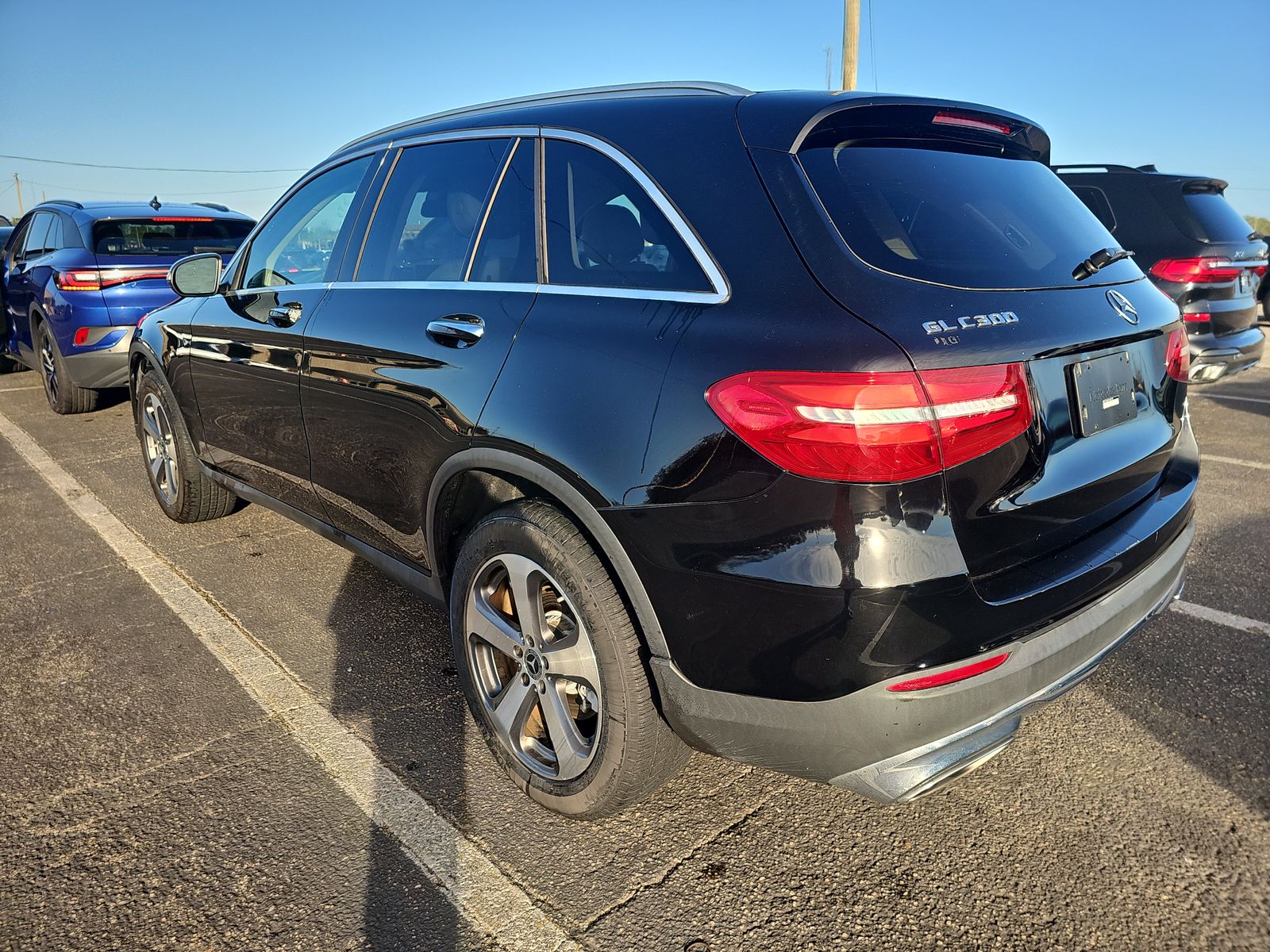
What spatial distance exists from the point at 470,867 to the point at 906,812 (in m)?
1.12

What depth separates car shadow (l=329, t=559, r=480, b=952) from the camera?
2.01 m

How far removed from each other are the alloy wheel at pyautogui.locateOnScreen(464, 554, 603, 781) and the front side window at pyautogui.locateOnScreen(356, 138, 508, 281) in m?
0.94

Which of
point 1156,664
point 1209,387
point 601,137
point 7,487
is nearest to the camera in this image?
point 601,137

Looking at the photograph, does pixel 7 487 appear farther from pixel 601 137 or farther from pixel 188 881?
pixel 601 137

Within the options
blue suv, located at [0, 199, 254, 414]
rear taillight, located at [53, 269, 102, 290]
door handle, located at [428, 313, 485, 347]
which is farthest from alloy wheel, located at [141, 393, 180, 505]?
door handle, located at [428, 313, 485, 347]

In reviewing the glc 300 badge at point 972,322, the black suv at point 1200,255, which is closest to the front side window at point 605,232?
the glc 300 badge at point 972,322

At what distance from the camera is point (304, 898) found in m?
2.07

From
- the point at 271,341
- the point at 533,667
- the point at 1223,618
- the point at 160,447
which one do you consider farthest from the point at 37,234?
the point at 1223,618

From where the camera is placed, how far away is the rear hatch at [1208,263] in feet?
21.0

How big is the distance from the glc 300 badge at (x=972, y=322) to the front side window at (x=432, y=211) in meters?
1.42

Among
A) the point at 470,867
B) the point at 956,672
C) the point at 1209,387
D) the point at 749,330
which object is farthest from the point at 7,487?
the point at 1209,387

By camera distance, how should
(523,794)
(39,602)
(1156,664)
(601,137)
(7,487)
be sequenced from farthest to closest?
(7,487), (39,602), (1156,664), (523,794), (601,137)

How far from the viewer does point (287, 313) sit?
337cm

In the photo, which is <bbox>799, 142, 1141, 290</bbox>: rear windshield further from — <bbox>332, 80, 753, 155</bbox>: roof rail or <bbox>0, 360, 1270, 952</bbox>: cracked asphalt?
<bbox>0, 360, 1270, 952</bbox>: cracked asphalt
